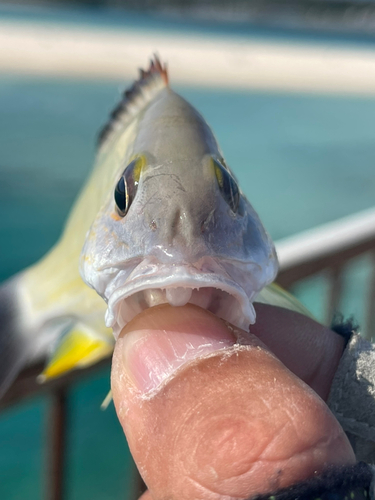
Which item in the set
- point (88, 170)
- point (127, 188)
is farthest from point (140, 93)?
point (88, 170)

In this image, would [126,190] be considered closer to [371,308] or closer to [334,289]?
[334,289]

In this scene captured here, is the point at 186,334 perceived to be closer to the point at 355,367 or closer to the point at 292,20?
the point at 355,367

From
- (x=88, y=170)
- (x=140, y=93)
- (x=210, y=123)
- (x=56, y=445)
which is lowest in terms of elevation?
(x=88, y=170)

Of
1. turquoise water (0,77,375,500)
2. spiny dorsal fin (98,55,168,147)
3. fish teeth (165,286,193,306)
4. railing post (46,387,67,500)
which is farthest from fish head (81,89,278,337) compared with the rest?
turquoise water (0,77,375,500)

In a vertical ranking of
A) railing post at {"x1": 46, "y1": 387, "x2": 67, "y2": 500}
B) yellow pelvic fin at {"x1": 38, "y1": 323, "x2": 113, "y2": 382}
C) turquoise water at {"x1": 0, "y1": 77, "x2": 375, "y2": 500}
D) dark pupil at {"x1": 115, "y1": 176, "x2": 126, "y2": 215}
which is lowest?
turquoise water at {"x1": 0, "y1": 77, "x2": 375, "y2": 500}

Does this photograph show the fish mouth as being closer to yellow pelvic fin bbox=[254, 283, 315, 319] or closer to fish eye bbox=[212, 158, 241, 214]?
fish eye bbox=[212, 158, 241, 214]

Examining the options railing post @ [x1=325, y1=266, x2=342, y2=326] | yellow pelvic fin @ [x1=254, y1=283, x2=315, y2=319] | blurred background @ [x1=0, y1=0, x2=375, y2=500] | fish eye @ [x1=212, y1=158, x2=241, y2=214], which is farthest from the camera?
blurred background @ [x1=0, y1=0, x2=375, y2=500]

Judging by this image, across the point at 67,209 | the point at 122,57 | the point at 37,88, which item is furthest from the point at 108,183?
the point at 122,57
